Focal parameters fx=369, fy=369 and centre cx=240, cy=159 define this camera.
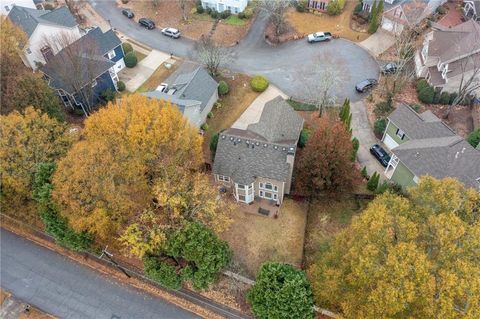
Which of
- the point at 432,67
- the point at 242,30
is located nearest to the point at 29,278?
the point at 242,30

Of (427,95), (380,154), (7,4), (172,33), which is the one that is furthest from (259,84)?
(7,4)

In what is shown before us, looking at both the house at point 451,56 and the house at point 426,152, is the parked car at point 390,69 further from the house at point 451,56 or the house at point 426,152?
the house at point 426,152

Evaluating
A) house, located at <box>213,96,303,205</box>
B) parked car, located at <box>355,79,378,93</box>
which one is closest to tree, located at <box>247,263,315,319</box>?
house, located at <box>213,96,303,205</box>

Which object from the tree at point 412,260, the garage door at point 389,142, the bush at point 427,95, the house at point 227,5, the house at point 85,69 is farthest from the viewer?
the house at point 227,5

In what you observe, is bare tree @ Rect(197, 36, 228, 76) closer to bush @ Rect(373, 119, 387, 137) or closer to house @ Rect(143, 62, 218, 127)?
house @ Rect(143, 62, 218, 127)

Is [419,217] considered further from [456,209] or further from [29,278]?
[29,278]

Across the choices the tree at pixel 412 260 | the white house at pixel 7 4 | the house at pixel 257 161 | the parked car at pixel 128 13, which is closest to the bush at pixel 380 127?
the house at pixel 257 161
